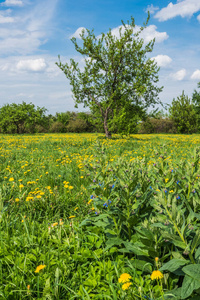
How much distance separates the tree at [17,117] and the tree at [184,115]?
26755 mm

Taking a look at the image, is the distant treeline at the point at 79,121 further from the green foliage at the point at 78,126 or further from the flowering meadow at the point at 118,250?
the flowering meadow at the point at 118,250

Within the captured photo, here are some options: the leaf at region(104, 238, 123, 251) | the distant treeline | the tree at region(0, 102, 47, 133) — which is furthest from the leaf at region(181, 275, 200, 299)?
the tree at region(0, 102, 47, 133)

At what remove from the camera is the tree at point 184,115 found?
4106 centimetres

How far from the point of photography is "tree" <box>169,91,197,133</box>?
41.1 metres

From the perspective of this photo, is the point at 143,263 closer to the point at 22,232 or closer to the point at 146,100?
the point at 22,232

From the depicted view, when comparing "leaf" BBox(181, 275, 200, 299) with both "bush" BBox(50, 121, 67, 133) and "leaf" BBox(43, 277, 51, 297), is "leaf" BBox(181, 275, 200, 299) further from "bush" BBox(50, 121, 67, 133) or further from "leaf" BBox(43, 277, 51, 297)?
"bush" BBox(50, 121, 67, 133)

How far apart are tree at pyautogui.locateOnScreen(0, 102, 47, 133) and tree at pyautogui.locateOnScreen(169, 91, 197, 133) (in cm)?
2675

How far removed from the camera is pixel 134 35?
18.8 metres

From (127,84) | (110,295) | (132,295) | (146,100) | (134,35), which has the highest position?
(134,35)

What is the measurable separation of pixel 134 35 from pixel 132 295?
20826mm

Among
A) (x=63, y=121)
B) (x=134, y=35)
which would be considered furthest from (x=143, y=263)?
(x=63, y=121)

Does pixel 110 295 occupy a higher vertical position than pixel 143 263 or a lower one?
lower

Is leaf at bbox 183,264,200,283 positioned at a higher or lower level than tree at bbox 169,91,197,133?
lower

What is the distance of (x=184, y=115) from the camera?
136ft
